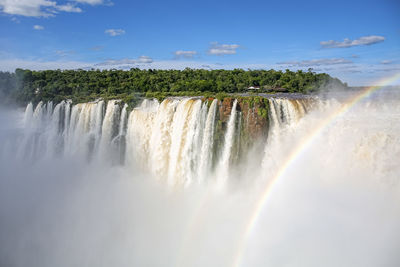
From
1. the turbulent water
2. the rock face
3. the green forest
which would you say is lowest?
the turbulent water

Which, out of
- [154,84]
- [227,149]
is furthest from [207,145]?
[154,84]

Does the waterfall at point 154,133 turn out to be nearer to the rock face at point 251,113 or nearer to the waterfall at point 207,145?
the waterfall at point 207,145

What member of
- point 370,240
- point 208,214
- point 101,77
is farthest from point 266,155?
point 101,77

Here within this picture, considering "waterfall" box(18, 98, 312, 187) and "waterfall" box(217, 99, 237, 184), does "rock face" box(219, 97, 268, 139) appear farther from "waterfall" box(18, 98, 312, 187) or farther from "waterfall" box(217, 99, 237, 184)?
"waterfall" box(217, 99, 237, 184)

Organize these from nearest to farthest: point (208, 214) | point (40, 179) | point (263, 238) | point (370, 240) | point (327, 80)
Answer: point (370, 240)
point (263, 238)
point (208, 214)
point (40, 179)
point (327, 80)

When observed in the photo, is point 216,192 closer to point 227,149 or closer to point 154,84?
point 227,149

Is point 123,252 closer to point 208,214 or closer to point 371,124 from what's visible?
point 208,214

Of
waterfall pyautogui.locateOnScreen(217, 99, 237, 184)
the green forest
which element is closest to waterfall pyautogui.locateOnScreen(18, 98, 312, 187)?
waterfall pyautogui.locateOnScreen(217, 99, 237, 184)

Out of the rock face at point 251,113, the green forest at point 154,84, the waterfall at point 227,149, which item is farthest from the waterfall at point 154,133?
the green forest at point 154,84
